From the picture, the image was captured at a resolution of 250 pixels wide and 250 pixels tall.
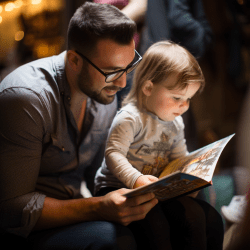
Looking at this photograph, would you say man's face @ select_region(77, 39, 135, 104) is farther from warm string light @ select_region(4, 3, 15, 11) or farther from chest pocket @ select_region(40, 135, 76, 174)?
warm string light @ select_region(4, 3, 15, 11)

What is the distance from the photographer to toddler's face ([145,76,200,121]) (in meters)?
1.01

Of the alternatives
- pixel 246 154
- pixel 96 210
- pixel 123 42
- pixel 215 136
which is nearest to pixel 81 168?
pixel 96 210

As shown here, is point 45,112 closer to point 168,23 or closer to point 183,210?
point 183,210

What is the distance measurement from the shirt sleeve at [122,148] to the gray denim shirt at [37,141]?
18 cm

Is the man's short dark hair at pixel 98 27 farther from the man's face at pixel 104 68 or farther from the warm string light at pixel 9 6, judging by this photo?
the warm string light at pixel 9 6

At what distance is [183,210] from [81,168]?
480 mm

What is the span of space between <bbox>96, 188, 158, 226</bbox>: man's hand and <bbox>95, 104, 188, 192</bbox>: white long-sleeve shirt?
7cm

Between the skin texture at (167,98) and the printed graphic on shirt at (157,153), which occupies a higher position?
the skin texture at (167,98)

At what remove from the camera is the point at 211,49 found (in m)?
1.42

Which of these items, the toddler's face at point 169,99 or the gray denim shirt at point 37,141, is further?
the toddler's face at point 169,99

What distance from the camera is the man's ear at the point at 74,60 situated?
1010 millimetres

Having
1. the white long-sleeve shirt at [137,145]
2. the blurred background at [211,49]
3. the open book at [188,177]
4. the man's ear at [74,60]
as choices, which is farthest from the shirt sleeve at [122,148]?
the blurred background at [211,49]

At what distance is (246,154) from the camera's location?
2049 millimetres

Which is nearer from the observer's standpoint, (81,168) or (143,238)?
(143,238)
